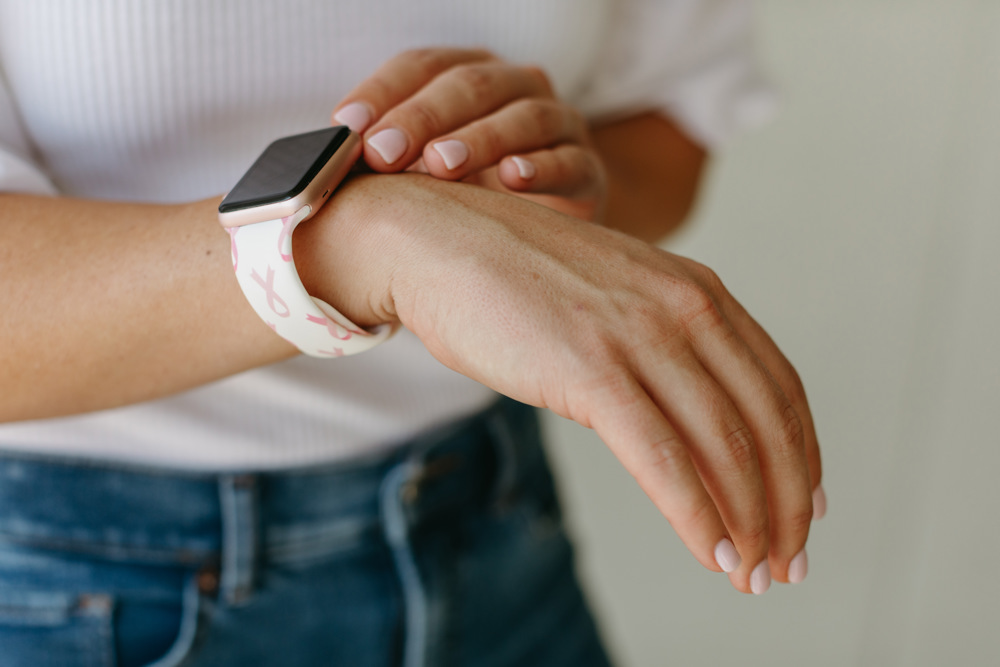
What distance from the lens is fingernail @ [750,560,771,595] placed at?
38cm

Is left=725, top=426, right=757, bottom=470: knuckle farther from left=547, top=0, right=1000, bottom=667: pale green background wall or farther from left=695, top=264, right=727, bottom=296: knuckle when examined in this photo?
left=547, top=0, right=1000, bottom=667: pale green background wall

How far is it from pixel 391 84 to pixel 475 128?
77mm

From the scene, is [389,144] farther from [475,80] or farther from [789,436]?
[789,436]

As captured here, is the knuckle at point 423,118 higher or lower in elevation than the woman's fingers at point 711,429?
higher

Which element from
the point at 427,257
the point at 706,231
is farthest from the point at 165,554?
the point at 706,231

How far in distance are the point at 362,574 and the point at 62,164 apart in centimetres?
43

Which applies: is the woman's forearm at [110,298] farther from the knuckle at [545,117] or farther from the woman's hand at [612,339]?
the knuckle at [545,117]

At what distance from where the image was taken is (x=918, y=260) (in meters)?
1.43

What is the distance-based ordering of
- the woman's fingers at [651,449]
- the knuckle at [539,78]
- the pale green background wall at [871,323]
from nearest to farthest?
the woman's fingers at [651,449] < the knuckle at [539,78] < the pale green background wall at [871,323]

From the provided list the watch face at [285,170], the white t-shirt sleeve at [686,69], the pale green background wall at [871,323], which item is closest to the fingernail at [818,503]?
the watch face at [285,170]

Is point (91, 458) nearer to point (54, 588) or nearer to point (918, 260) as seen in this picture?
point (54, 588)

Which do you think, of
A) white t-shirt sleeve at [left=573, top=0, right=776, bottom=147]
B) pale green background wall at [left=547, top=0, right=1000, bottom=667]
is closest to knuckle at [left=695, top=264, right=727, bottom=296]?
white t-shirt sleeve at [left=573, top=0, right=776, bottom=147]

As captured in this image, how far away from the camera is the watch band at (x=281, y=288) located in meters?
0.37

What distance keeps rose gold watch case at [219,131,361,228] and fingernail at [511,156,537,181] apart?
0.10 metres
